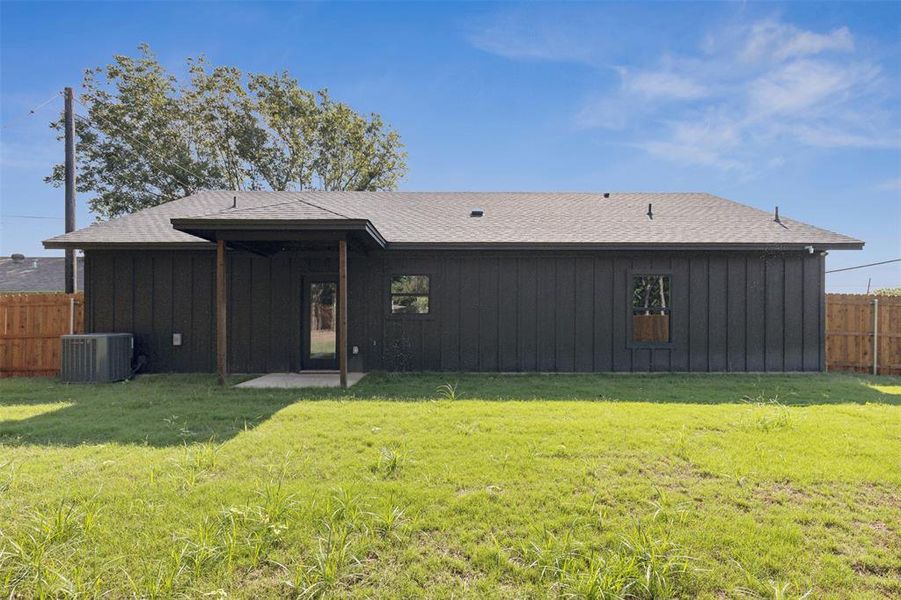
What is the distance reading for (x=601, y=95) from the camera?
36.1 feet

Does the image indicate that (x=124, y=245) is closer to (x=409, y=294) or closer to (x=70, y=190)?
(x=70, y=190)

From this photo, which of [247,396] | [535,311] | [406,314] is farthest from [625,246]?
[247,396]

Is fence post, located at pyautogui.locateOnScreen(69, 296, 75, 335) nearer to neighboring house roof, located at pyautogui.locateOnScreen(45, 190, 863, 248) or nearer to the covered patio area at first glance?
neighboring house roof, located at pyautogui.locateOnScreen(45, 190, 863, 248)

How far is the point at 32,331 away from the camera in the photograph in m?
8.65

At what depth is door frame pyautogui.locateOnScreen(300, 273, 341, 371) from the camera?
8.80 m

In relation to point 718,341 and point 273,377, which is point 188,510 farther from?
point 718,341

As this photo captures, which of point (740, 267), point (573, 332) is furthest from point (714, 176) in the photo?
point (573, 332)

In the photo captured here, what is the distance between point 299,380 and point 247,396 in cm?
138

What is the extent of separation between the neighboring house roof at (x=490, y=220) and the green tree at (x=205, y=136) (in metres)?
10.7

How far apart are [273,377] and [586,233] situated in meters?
6.74

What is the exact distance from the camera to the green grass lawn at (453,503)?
2188 millimetres

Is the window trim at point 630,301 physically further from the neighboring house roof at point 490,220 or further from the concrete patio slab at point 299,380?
the concrete patio slab at point 299,380

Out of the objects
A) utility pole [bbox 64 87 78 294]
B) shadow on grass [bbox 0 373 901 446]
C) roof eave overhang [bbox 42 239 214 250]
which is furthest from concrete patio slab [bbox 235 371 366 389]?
utility pole [bbox 64 87 78 294]

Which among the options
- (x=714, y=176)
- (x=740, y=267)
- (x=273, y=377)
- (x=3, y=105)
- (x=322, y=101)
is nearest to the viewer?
(x=273, y=377)
